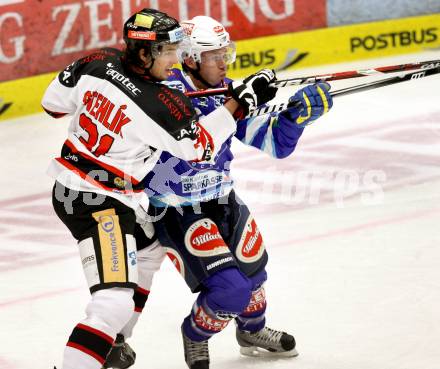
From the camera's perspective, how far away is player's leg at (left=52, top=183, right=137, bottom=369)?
12.5 ft

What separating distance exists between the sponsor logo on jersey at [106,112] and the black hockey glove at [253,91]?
0.43m

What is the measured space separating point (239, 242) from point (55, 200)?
706 mm

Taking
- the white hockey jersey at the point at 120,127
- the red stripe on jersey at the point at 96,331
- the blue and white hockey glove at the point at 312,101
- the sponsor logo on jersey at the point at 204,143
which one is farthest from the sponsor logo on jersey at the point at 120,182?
the blue and white hockey glove at the point at 312,101

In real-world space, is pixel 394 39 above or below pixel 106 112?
below

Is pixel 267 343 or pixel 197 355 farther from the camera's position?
pixel 267 343

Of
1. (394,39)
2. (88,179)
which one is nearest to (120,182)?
(88,179)

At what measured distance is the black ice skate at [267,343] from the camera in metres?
4.55

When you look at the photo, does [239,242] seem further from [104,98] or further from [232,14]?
[232,14]

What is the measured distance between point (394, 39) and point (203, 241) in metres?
6.24

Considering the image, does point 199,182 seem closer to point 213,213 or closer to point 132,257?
point 213,213

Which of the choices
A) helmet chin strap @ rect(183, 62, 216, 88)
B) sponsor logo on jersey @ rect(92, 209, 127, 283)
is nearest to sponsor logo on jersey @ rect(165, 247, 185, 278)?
sponsor logo on jersey @ rect(92, 209, 127, 283)

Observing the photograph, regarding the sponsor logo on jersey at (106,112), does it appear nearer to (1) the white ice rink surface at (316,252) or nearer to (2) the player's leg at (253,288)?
(2) the player's leg at (253,288)

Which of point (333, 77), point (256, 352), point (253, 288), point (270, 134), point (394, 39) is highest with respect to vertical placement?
point (333, 77)

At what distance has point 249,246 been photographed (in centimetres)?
441
